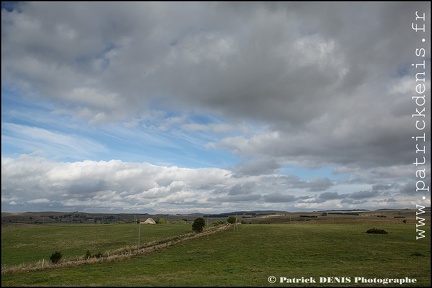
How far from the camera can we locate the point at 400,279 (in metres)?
25.4

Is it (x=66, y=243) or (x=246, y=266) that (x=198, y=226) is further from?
(x=246, y=266)

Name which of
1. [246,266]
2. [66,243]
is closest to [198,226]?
[66,243]

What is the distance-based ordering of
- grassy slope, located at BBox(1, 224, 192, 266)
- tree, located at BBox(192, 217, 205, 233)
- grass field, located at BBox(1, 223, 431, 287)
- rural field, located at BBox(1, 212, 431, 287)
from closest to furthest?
rural field, located at BBox(1, 212, 431, 287) → grass field, located at BBox(1, 223, 431, 287) → grassy slope, located at BBox(1, 224, 192, 266) → tree, located at BBox(192, 217, 205, 233)

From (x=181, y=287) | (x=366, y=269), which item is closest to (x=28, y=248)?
(x=181, y=287)

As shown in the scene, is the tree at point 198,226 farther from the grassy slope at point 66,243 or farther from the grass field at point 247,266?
the grass field at point 247,266

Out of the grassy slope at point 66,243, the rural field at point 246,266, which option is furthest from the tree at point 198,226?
the rural field at point 246,266

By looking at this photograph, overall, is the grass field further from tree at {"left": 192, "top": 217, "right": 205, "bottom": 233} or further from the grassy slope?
tree at {"left": 192, "top": 217, "right": 205, "bottom": 233}

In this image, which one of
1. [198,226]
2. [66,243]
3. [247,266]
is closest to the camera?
[247,266]

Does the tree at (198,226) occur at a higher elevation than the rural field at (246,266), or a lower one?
lower

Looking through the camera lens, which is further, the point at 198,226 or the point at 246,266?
the point at 198,226

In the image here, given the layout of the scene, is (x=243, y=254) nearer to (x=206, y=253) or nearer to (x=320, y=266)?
(x=206, y=253)

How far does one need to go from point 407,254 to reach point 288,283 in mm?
24298

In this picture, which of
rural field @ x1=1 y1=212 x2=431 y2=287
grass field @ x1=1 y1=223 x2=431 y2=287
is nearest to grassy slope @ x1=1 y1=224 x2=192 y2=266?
rural field @ x1=1 y1=212 x2=431 y2=287

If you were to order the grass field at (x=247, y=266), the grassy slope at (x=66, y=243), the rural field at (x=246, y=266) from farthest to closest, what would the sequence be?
1. the grassy slope at (x=66, y=243)
2. the grass field at (x=247, y=266)
3. the rural field at (x=246, y=266)
